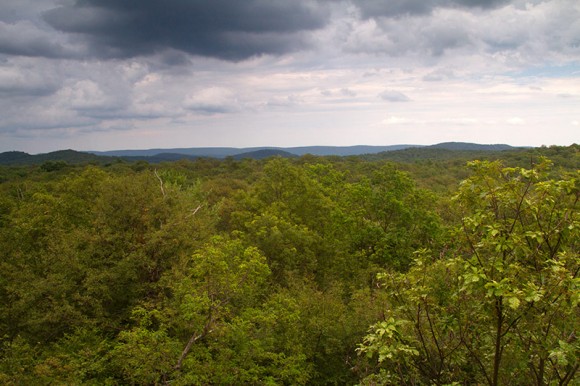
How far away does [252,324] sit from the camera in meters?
15.4

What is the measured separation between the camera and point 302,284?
20812 millimetres

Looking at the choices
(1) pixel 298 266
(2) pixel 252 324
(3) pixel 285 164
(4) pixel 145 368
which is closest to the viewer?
(4) pixel 145 368

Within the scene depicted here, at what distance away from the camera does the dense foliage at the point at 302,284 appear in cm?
649

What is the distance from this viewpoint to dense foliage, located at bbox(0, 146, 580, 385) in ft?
21.3

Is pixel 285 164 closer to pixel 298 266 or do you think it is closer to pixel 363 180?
pixel 363 180

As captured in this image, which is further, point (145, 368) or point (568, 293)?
point (145, 368)

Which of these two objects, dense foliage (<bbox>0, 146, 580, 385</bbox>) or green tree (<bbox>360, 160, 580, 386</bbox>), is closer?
green tree (<bbox>360, 160, 580, 386</bbox>)

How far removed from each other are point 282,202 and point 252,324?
13905mm

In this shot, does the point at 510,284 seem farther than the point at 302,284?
No

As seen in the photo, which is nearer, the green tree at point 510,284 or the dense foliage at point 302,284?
the green tree at point 510,284

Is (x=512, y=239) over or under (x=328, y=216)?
over

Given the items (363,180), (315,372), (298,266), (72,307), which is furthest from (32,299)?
(363,180)

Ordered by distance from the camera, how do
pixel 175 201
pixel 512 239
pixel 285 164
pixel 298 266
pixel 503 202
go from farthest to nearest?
pixel 285 164 → pixel 298 266 → pixel 175 201 → pixel 503 202 → pixel 512 239

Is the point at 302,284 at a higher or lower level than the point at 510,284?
lower
